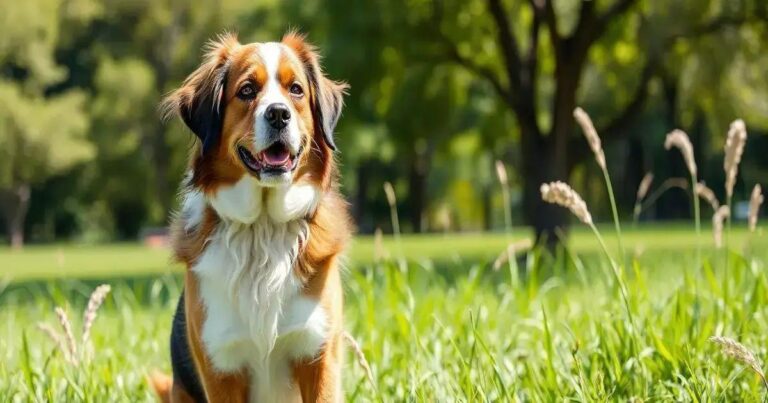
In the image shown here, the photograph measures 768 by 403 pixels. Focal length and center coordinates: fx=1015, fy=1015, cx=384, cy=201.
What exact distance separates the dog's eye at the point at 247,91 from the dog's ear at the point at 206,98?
0.36 ft

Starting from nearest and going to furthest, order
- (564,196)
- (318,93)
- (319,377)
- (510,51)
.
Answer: (564,196) < (319,377) < (318,93) < (510,51)

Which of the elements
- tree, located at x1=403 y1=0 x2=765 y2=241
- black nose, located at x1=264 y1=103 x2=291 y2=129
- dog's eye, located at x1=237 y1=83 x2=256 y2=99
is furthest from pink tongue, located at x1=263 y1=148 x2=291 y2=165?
tree, located at x1=403 y1=0 x2=765 y2=241

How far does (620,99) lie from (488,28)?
511cm

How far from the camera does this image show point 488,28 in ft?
72.9

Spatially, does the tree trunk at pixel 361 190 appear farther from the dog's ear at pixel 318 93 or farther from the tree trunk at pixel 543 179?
the dog's ear at pixel 318 93

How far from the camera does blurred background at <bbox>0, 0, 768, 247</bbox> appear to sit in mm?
19516

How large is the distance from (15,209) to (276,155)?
50.0 m

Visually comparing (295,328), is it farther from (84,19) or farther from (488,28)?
(84,19)

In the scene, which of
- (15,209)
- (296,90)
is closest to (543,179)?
(296,90)

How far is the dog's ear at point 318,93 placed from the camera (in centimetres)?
434

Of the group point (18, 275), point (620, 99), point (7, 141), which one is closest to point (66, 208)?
point (7, 141)

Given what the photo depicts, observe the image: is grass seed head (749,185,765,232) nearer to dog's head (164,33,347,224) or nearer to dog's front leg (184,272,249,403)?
dog's head (164,33,347,224)

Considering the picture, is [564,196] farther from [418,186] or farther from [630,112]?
[418,186]

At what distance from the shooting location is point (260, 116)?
3971 millimetres
